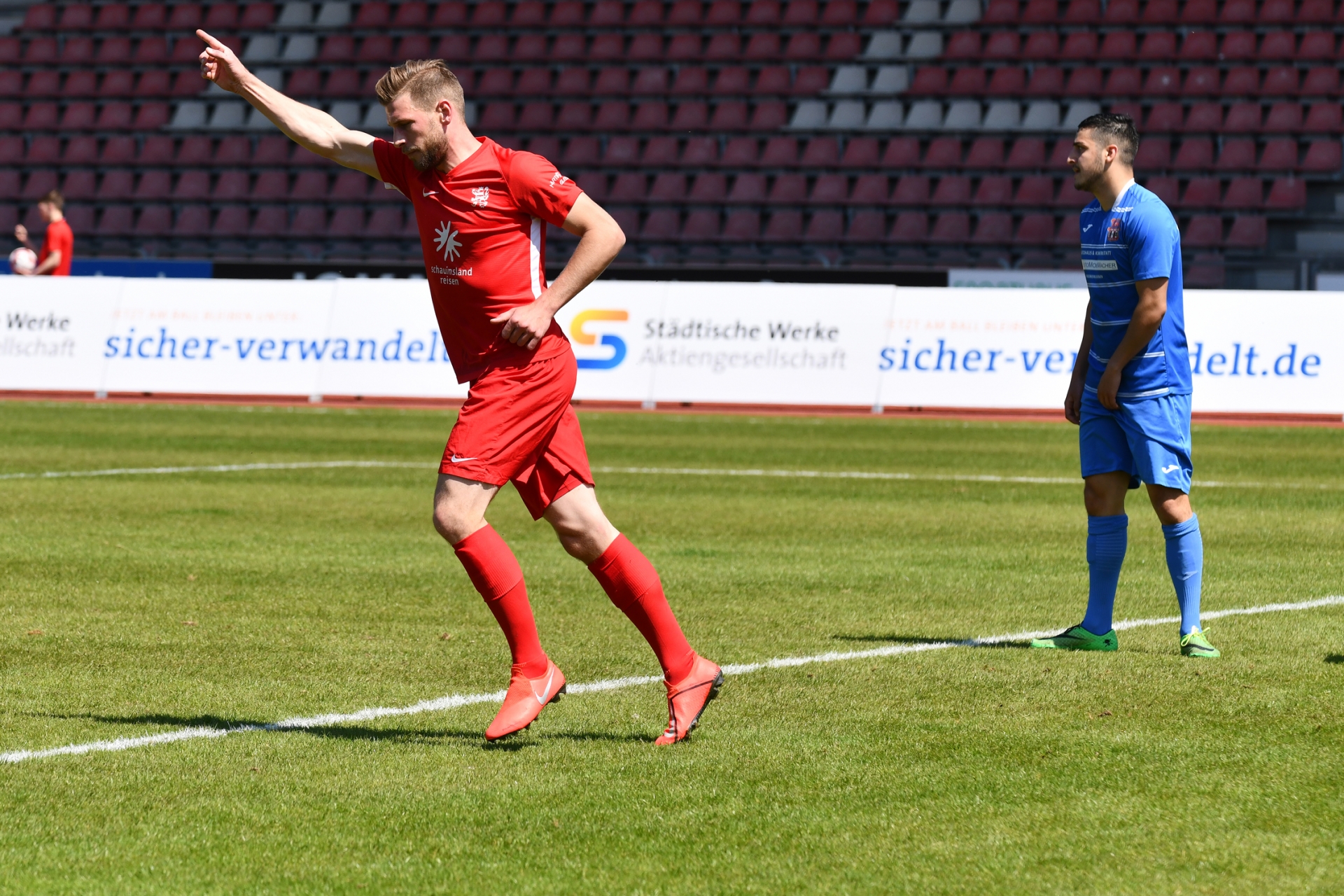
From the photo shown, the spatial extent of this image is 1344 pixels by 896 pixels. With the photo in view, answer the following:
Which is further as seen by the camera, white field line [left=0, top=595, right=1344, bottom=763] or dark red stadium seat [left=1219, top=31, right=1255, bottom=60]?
dark red stadium seat [left=1219, top=31, right=1255, bottom=60]

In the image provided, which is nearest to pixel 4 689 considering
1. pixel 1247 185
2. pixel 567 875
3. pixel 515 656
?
pixel 515 656

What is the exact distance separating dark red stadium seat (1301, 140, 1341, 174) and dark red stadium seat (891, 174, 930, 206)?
6164mm

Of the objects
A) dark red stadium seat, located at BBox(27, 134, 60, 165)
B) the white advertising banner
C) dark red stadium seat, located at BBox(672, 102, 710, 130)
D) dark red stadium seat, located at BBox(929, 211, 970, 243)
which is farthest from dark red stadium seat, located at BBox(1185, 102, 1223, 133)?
dark red stadium seat, located at BBox(27, 134, 60, 165)

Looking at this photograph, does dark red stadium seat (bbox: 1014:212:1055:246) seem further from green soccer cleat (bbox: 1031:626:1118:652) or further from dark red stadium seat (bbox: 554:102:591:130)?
green soccer cleat (bbox: 1031:626:1118:652)

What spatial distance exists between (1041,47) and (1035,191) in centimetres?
313

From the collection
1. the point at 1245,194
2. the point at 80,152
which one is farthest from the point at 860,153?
the point at 80,152

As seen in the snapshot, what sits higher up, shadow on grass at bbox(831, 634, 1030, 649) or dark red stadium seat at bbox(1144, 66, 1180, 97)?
dark red stadium seat at bbox(1144, 66, 1180, 97)

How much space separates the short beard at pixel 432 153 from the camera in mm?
5238

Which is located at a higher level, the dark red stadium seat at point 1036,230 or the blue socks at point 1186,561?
the dark red stadium seat at point 1036,230

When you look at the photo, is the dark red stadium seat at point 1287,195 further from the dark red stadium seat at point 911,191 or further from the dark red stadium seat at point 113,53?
the dark red stadium seat at point 113,53

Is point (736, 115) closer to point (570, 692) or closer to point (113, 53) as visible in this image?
point (113, 53)

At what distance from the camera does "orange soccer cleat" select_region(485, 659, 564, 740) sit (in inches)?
205

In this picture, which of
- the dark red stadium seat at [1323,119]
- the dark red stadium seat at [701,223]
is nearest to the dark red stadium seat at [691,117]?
the dark red stadium seat at [701,223]

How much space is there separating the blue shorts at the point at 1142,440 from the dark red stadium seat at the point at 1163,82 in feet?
82.7
